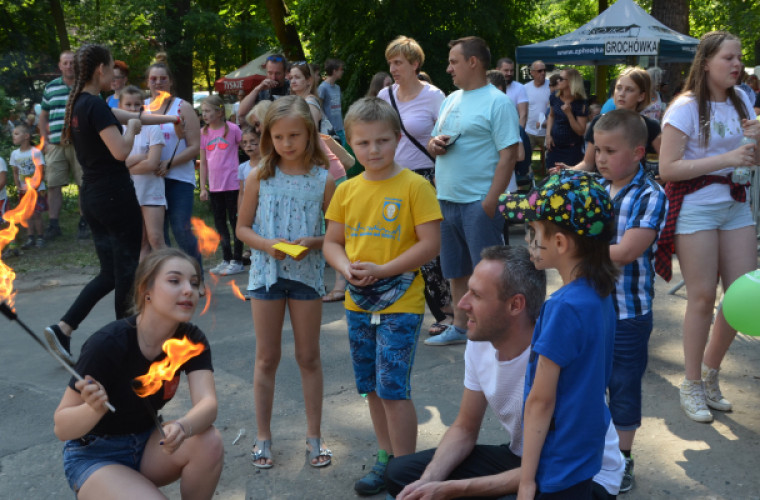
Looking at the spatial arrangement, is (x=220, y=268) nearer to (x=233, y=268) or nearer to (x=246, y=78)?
(x=233, y=268)

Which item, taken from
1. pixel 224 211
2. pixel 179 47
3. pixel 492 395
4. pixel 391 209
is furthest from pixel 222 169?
pixel 179 47

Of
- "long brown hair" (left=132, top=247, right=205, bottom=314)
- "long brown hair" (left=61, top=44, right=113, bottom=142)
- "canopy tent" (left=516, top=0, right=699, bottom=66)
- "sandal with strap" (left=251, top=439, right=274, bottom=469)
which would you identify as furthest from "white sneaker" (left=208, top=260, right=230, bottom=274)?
"canopy tent" (left=516, top=0, right=699, bottom=66)

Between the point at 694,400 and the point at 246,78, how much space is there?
14.1 m

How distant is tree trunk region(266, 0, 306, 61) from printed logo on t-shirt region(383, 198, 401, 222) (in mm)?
15043

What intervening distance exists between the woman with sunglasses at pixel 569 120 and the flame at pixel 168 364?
6.49 m

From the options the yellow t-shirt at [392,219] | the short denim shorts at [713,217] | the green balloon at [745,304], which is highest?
the yellow t-shirt at [392,219]

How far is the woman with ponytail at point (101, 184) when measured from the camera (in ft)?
16.8

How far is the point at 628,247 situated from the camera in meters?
3.34

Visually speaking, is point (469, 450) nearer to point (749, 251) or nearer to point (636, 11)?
point (749, 251)

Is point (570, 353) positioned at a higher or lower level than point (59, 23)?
lower

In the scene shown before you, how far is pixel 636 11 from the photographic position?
13.5 meters

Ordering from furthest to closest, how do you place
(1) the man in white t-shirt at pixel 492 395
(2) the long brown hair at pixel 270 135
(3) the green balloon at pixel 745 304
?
(2) the long brown hair at pixel 270 135 → (3) the green balloon at pixel 745 304 → (1) the man in white t-shirt at pixel 492 395

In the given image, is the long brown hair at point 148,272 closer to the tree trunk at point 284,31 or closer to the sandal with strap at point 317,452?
the sandal with strap at point 317,452

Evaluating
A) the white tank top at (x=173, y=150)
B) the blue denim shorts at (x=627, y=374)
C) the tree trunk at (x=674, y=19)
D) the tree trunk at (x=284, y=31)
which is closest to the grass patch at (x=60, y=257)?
the white tank top at (x=173, y=150)
